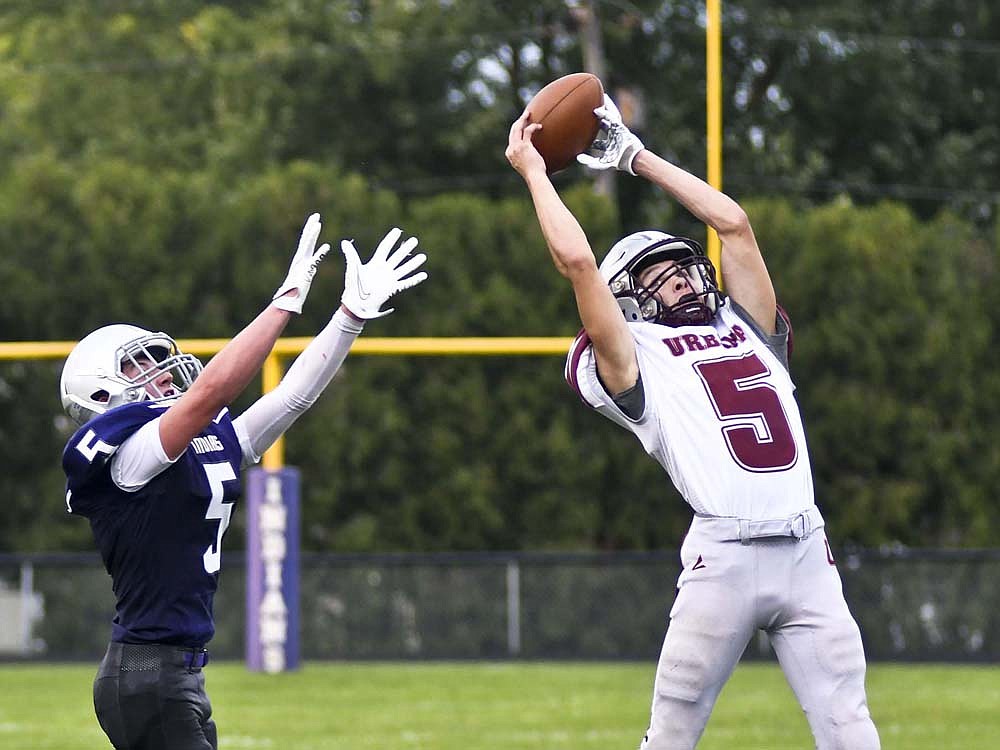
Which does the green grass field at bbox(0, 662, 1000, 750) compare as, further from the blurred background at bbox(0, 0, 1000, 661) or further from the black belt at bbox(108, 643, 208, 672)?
the black belt at bbox(108, 643, 208, 672)

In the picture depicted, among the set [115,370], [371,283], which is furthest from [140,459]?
[371,283]

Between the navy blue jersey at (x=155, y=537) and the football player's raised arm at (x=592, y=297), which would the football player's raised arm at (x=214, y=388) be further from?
the football player's raised arm at (x=592, y=297)

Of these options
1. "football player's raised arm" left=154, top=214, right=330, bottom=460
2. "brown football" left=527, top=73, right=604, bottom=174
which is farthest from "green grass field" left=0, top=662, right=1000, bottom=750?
"football player's raised arm" left=154, top=214, right=330, bottom=460

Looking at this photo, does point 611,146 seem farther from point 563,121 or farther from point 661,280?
point 661,280

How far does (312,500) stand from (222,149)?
786 cm

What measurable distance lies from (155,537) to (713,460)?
1375 millimetres

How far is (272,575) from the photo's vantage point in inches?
458

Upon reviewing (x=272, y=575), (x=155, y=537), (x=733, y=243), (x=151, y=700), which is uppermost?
(x=733, y=243)

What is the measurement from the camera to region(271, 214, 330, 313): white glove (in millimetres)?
4230

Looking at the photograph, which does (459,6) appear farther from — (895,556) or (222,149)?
(895,556)

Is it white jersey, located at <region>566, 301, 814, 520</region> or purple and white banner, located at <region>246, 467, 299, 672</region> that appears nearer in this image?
white jersey, located at <region>566, 301, 814, 520</region>

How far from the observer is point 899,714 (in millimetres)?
9250

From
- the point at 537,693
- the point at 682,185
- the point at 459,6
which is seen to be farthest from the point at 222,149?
the point at 682,185

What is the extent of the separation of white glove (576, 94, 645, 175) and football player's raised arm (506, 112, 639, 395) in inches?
15.8
